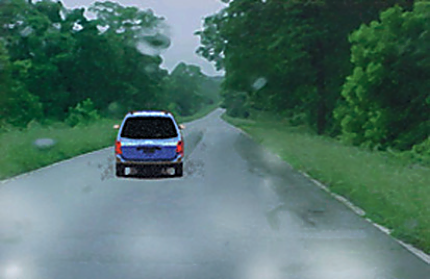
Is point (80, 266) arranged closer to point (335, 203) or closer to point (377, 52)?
point (335, 203)

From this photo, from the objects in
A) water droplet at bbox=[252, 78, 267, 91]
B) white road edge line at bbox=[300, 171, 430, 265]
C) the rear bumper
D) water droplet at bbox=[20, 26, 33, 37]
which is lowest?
water droplet at bbox=[252, 78, 267, 91]

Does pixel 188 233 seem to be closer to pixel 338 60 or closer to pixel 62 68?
pixel 338 60

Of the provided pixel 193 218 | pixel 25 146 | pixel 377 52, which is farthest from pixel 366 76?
pixel 193 218

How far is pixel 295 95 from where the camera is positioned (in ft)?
168

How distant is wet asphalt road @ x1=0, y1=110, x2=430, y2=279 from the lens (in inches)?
287

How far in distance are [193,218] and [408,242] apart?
3.63 m

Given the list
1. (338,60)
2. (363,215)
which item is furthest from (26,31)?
(363,215)

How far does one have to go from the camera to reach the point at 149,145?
16.6m

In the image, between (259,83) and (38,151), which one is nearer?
(38,151)

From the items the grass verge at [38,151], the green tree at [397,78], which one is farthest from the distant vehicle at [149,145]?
the green tree at [397,78]

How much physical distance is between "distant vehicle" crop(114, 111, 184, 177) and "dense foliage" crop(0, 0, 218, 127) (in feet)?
135

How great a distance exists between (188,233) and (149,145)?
7316 millimetres

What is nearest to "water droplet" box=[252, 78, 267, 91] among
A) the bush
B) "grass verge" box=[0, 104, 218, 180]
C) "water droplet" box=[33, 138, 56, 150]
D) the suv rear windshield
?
"grass verge" box=[0, 104, 218, 180]

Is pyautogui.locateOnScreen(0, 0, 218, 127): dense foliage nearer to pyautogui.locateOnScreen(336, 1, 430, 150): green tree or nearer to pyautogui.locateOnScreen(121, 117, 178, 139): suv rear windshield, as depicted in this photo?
pyautogui.locateOnScreen(336, 1, 430, 150): green tree
